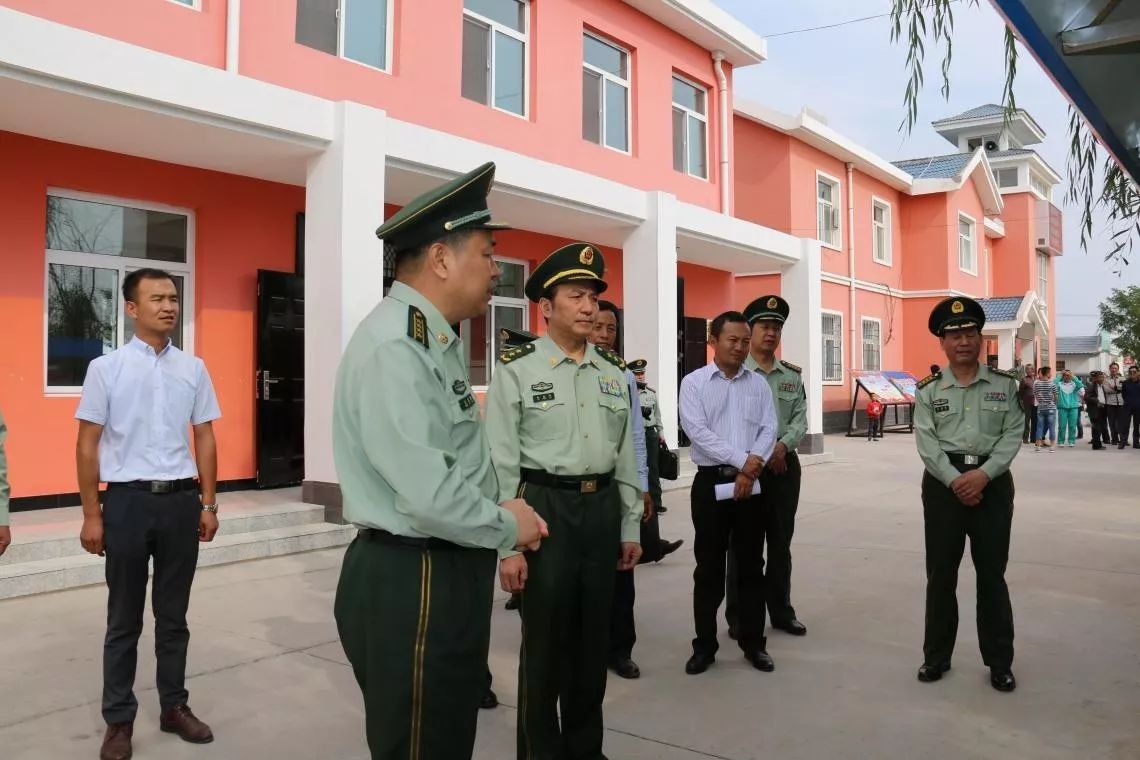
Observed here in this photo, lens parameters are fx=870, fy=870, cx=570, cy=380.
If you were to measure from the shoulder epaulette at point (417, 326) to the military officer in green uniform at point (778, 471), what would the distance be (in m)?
3.07

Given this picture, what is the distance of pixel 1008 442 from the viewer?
Answer: 422 centimetres

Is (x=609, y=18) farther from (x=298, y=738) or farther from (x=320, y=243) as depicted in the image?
(x=298, y=738)

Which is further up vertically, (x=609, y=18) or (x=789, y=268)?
(x=609, y=18)

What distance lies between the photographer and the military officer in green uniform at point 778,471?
16.2ft

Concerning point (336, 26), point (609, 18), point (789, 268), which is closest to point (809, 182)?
point (789, 268)

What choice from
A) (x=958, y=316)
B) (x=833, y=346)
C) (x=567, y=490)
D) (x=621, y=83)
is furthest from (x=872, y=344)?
(x=567, y=490)

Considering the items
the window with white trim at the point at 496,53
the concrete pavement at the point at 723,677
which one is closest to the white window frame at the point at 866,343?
the window with white trim at the point at 496,53

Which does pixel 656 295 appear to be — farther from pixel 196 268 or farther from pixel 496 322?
pixel 196 268

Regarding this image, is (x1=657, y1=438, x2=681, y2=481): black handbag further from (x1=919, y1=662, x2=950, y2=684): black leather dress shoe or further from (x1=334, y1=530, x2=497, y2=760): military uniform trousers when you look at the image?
(x1=334, y1=530, x2=497, y2=760): military uniform trousers

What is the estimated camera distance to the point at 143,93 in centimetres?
634

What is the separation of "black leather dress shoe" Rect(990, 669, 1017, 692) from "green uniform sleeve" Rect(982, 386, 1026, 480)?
92 centimetres

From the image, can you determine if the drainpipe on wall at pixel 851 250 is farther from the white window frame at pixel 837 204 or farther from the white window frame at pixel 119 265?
the white window frame at pixel 119 265

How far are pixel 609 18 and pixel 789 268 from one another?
525 cm

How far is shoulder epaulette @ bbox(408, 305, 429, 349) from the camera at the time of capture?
6.66 feet
